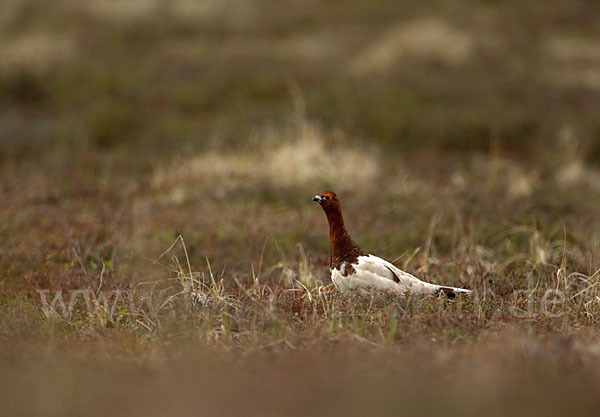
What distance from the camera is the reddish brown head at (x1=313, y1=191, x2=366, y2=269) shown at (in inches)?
203

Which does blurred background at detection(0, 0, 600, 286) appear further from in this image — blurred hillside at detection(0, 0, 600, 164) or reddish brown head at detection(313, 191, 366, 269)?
reddish brown head at detection(313, 191, 366, 269)

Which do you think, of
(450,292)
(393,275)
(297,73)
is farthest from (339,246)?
(297,73)

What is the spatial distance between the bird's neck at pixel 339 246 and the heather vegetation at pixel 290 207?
279 millimetres

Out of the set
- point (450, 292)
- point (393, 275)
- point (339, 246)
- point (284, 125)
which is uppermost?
point (284, 125)

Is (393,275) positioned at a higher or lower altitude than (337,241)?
lower

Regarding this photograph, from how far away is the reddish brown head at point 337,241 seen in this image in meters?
5.15

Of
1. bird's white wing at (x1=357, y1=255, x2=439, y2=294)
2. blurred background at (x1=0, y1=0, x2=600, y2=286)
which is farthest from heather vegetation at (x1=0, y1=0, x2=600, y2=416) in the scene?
bird's white wing at (x1=357, y1=255, x2=439, y2=294)

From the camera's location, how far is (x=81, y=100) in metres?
15.8

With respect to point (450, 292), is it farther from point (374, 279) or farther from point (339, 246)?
point (339, 246)

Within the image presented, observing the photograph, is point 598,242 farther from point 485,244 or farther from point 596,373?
point 596,373

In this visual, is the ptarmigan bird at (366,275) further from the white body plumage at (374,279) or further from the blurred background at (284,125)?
the blurred background at (284,125)

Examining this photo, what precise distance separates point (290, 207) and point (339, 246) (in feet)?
13.0

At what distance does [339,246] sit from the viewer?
17.1 feet

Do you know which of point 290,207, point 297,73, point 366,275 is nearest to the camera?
point 366,275
